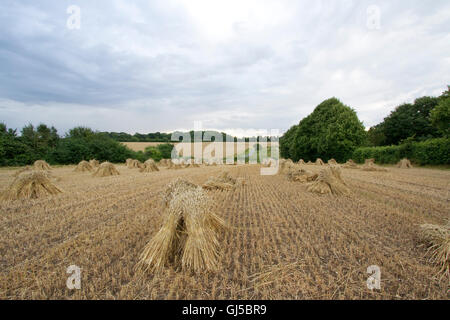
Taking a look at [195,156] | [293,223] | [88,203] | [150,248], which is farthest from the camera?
[195,156]

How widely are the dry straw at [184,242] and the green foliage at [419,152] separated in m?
26.2

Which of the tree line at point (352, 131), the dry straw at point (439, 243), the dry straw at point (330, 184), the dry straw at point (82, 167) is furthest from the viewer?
the tree line at point (352, 131)

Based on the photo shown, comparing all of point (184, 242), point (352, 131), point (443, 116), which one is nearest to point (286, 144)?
point (352, 131)

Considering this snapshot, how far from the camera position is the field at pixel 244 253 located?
2613 millimetres

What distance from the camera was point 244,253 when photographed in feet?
11.8

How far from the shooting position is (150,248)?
126 inches

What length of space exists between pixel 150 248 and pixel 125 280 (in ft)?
1.70

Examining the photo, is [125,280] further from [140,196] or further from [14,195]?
[14,195]

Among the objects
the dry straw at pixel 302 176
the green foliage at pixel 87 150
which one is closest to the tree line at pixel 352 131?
the dry straw at pixel 302 176

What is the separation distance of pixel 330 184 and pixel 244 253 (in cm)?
660

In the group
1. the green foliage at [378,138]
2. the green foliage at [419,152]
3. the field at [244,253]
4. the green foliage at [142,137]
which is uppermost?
the green foliage at [142,137]

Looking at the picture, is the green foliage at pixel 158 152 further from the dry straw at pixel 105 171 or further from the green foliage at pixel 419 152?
the green foliage at pixel 419 152
